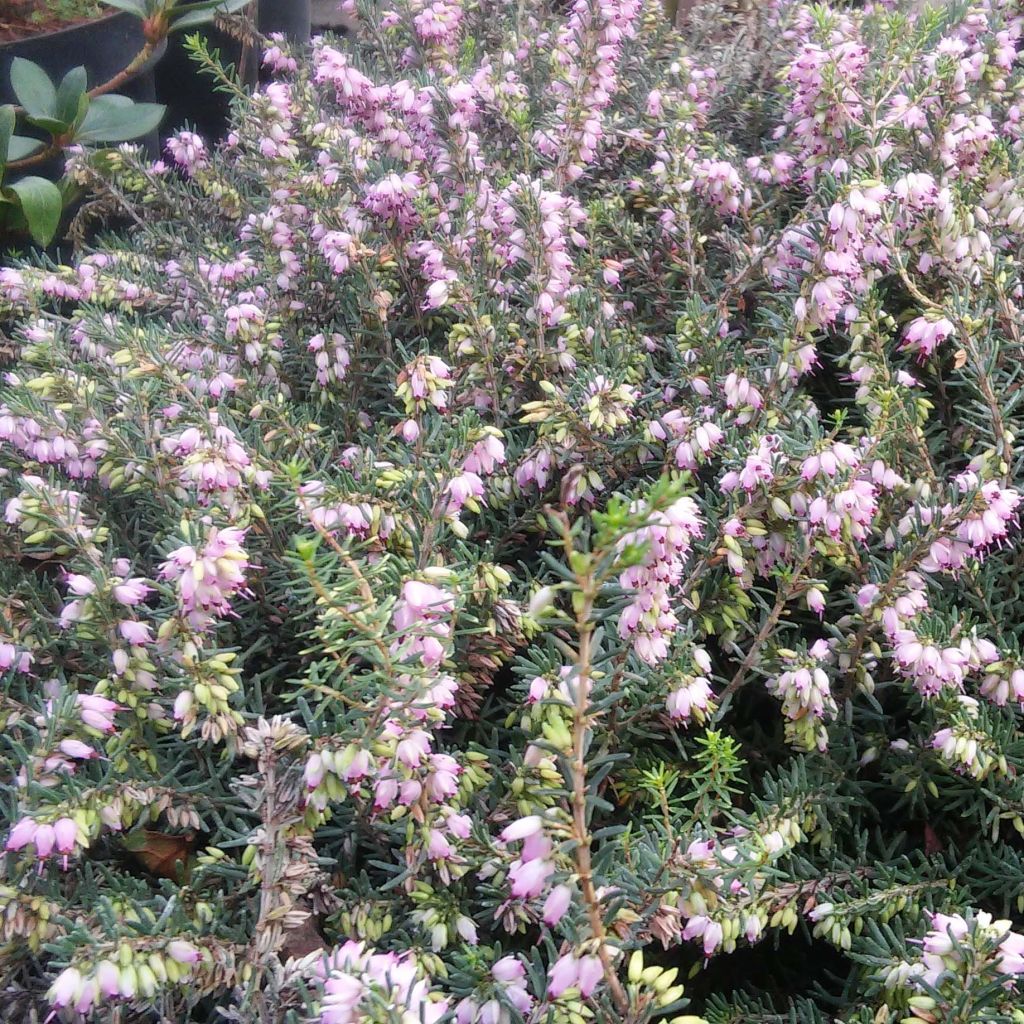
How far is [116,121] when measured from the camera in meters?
3.38

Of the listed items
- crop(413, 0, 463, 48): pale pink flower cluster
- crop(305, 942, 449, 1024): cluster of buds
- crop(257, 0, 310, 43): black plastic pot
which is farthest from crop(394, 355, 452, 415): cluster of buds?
crop(257, 0, 310, 43): black plastic pot

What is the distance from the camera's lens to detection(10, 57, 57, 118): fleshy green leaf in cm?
324

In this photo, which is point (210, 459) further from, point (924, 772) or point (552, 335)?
point (924, 772)

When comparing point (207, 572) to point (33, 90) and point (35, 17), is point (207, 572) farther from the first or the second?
point (35, 17)

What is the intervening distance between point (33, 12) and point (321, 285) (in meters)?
2.61

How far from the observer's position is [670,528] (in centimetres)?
125

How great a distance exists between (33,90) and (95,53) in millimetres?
816

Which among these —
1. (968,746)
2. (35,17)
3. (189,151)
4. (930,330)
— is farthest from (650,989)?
(35,17)

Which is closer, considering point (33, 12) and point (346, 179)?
point (346, 179)

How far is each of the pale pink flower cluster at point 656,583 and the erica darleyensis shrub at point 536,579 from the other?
0.4 inches

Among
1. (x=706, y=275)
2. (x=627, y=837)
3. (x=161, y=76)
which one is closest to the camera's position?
(x=627, y=837)

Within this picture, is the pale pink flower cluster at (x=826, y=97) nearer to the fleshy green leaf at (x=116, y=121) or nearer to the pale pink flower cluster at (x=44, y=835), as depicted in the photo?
the pale pink flower cluster at (x=44, y=835)

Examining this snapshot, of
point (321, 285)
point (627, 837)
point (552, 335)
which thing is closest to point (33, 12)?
point (321, 285)

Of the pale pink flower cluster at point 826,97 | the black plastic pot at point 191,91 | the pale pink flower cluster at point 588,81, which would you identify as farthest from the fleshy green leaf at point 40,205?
the pale pink flower cluster at point 826,97
